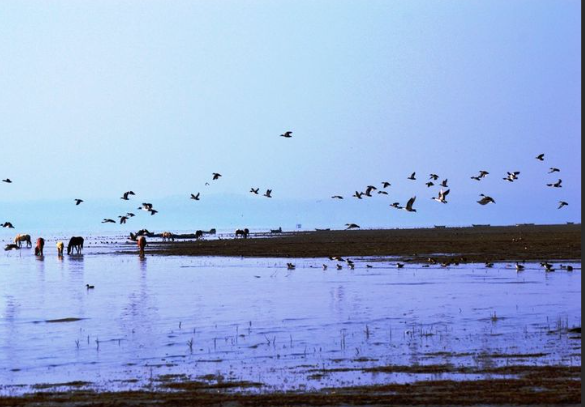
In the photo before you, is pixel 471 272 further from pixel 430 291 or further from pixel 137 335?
pixel 137 335

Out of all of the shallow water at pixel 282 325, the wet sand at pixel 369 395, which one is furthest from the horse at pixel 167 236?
the wet sand at pixel 369 395

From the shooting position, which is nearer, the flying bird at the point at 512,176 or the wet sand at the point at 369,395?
the wet sand at the point at 369,395

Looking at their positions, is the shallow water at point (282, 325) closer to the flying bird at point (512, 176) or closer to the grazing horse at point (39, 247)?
the flying bird at point (512, 176)

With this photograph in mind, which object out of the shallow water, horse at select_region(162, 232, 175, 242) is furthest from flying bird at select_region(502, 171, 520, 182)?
horse at select_region(162, 232, 175, 242)

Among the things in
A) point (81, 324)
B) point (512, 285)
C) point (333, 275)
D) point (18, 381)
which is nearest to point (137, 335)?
point (81, 324)

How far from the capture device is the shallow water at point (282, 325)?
734 inches

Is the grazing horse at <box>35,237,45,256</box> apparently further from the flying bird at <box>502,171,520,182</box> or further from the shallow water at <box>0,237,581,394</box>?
the flying bird at <box>502,171,520,182</box>

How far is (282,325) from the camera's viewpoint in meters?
26.2

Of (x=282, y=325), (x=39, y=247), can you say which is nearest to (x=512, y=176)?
(x=282, y=325)

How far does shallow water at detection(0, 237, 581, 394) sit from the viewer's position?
61.2 ft

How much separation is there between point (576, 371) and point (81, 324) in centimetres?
1551

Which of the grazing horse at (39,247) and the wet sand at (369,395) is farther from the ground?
the grazing horse at (39,247)

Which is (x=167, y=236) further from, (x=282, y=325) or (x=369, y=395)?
(x=369, y=395)

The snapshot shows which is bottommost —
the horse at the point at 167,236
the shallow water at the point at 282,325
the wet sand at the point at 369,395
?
the wet sand at the point at 369,395
